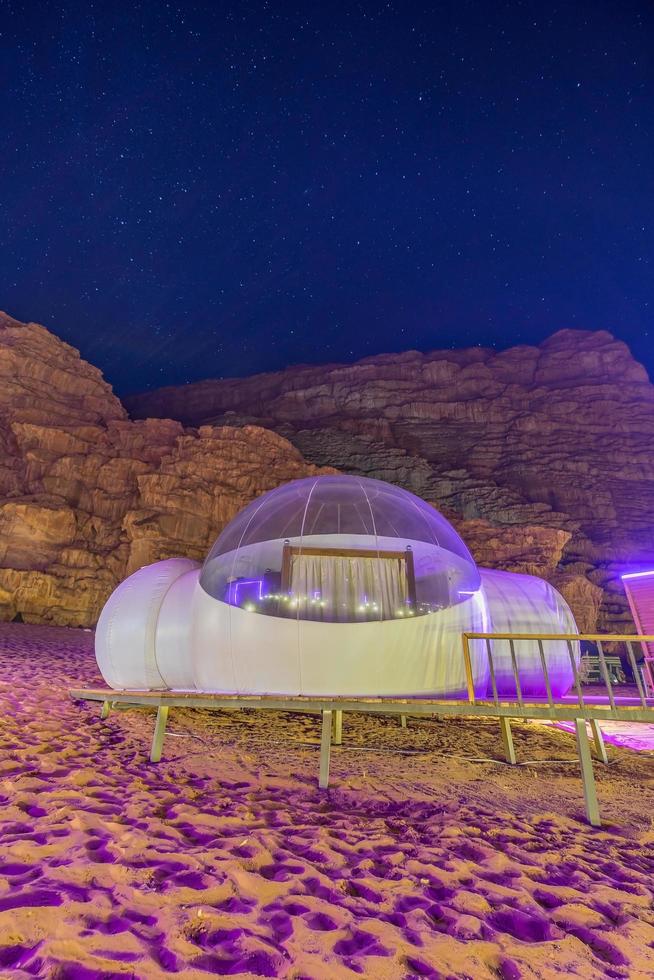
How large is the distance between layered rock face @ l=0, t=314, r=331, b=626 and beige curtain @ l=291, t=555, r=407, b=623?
25323 mm

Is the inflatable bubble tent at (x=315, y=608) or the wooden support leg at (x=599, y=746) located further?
the wooden support leg at (x=599, y=746)

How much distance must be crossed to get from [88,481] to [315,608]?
104ft

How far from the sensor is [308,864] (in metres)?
2.89

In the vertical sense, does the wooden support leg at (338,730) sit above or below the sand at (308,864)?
above

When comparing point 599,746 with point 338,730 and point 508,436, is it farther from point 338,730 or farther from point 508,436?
point 508,436

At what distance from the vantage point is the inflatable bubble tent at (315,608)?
215 inches

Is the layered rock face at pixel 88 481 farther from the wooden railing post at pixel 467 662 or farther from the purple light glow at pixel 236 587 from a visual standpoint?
the wooden railing post at pixel 467 662

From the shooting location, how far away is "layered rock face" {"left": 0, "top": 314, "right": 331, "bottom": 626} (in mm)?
27828

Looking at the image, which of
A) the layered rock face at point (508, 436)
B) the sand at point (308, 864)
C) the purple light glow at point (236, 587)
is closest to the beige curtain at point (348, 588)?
the purple light glow at point (236, 587)

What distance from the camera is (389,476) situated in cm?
4162

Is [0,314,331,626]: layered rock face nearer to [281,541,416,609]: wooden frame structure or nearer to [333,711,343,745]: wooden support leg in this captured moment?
[333,711,343,745]: wooden support leg

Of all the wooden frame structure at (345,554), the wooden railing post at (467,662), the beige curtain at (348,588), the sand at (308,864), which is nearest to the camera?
the sand at (308,864)

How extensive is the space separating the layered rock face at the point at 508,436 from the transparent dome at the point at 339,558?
24177 millimetres

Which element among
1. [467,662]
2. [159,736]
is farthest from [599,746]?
[159,736]
